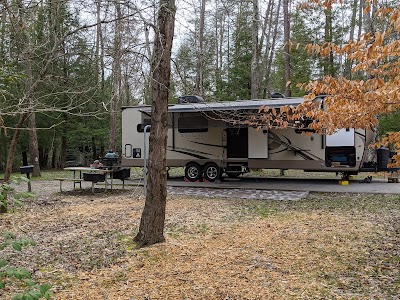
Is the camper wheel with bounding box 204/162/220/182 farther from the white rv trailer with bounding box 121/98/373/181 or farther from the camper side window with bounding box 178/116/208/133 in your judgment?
the camper side window with bounding box 178/116/208/133

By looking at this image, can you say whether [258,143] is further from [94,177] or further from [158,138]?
[158,138]

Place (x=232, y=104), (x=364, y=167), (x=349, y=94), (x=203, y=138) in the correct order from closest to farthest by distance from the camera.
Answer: (x=349, y=94) → (x=232, y=104) → (x=364, y=167) → (x=203, y=138)

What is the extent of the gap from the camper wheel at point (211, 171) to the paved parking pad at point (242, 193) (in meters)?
1.79

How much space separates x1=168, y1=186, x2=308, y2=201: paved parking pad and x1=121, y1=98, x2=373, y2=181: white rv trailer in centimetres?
191

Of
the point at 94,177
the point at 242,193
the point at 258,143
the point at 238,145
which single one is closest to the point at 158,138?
the point at 94,177

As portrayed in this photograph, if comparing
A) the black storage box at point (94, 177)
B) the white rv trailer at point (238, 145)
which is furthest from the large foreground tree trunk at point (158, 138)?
the white rv trailer at point (238, 145)

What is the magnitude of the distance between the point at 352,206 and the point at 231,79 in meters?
14.6

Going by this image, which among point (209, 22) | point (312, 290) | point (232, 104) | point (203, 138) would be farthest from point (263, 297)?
point (209, 22)

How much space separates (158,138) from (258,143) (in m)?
7.84

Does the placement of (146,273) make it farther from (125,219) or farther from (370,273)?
(125,219)

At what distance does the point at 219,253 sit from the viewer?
14.8ft

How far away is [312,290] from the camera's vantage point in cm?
339

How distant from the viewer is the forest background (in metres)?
4.47

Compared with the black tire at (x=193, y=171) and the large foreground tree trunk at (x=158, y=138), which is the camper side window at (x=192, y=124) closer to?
the black tire at (x=193, y=171)
